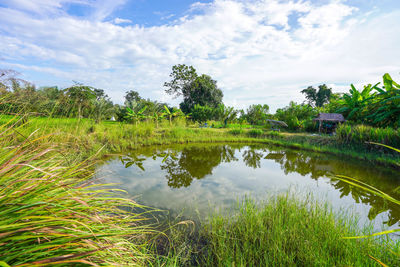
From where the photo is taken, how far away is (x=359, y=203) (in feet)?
11.8

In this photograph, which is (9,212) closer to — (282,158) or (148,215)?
(148,215)

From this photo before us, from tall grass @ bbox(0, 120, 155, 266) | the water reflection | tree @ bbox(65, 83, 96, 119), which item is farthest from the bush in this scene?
tall grass @ bbox(0, 120, 155, 266)

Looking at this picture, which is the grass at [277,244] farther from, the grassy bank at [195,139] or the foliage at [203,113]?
the foliage at [203,113]

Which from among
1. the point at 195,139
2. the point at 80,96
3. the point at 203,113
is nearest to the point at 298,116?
the point at 203,113

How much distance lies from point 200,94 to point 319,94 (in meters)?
22.6

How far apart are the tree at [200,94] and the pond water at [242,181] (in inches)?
731

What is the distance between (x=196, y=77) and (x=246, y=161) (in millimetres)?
20293

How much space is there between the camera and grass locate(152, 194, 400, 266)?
179 centimetres

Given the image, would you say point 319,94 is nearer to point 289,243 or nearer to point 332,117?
point 332,117

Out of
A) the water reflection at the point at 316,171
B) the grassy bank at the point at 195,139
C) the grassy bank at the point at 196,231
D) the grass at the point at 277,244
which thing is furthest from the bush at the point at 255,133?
the grass at the point at 277,244

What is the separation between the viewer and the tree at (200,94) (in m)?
24.5

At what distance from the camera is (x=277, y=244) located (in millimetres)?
2051

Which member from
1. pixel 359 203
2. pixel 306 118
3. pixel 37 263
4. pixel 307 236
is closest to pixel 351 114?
pixel 306 118

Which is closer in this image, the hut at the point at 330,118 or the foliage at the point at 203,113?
the hut at the point at 330,118
